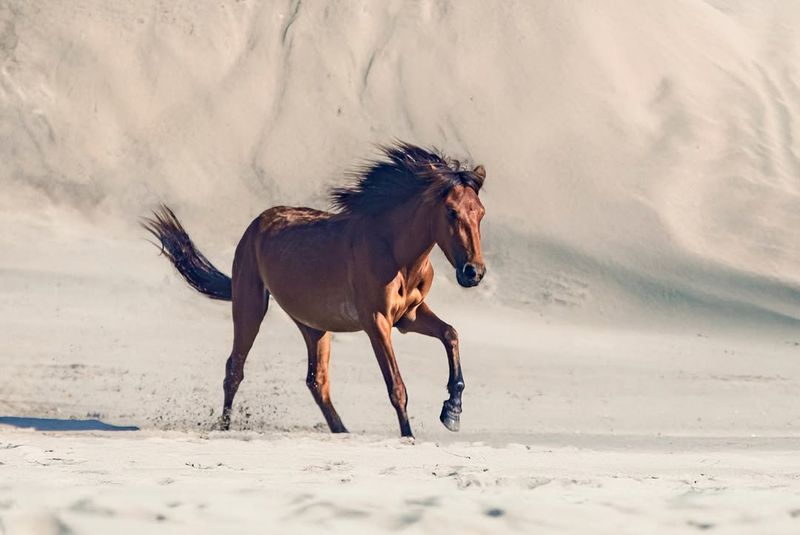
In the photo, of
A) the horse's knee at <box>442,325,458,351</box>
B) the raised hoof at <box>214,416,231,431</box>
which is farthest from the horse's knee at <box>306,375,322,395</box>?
the horse's knee at <box>442,325,458,351</box>

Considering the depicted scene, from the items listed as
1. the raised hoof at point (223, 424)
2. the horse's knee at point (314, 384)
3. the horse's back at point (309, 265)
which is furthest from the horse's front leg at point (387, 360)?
the raised hoof at point (223, 424)

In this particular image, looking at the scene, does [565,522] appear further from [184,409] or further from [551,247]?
[551,247]

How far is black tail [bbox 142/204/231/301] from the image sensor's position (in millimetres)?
11641

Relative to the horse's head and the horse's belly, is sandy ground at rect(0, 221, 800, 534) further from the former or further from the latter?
the horse's head

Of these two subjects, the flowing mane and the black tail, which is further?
the black tail

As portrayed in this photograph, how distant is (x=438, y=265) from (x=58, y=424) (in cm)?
1092

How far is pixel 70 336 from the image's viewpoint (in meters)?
15.1

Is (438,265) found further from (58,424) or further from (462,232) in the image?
(462,232)

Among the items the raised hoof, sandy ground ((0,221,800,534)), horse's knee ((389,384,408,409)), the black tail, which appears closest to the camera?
sandy ground ((0,221,800,534))

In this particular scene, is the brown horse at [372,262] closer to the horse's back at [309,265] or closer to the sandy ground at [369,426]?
the horse's back at [309,265]

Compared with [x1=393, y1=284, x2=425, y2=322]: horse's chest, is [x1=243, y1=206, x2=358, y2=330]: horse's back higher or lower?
higher

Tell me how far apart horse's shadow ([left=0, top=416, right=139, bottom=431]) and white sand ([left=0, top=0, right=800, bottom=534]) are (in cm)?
9

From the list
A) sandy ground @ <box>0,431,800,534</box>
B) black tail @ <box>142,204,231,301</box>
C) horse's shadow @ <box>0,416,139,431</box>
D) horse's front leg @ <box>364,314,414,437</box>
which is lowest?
sandy ground @ <box>0,431,800,534</box>

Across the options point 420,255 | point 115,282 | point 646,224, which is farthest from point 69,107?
point 420,255
